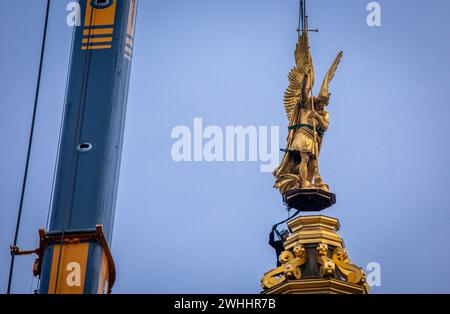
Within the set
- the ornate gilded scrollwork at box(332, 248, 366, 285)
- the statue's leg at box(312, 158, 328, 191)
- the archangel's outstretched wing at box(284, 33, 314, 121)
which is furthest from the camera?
the archangel's outstretched wing at box(284, 33, 314, 121)

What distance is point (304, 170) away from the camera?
118ft

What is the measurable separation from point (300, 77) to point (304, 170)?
303 cm

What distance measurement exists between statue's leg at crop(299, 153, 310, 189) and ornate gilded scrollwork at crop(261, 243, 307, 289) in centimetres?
226

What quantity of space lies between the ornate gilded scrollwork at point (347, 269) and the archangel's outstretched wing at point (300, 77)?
491 cm

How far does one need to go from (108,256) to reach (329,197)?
7.08 m

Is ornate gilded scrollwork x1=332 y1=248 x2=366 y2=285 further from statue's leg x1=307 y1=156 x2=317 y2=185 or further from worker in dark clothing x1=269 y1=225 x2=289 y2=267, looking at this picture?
statue's leg x1=307 y1=156 x2=317 y2=185

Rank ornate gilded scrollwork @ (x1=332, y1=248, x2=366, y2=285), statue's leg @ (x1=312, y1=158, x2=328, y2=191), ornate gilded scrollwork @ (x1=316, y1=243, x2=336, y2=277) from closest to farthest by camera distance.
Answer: ornate gilded scrollwork @ (x1=316, y1=243, x2=336, y2=277), ornate gilded scrollwork @ (x1=332, y1=248, x2=366, y2=285), statue's leg @ (x1=312, y1=158, x2=328, y2=191)

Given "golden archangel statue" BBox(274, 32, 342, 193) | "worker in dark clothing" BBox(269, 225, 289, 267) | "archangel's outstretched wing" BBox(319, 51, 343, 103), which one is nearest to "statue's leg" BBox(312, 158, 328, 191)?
"golden archangel statue" BBox(274, 32, 342, 193)

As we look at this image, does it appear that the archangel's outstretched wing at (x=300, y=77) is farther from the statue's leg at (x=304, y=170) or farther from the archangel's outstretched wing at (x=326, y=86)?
the statue's leg at (x=304, y=170)

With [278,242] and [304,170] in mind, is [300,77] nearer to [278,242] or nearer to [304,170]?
[304,170]

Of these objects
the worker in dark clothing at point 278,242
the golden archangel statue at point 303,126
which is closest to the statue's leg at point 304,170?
the golden archangel statue at point 303,126

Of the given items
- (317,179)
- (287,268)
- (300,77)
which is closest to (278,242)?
(317,179)

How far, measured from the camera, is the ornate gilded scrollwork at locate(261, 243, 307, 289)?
3337 cm
